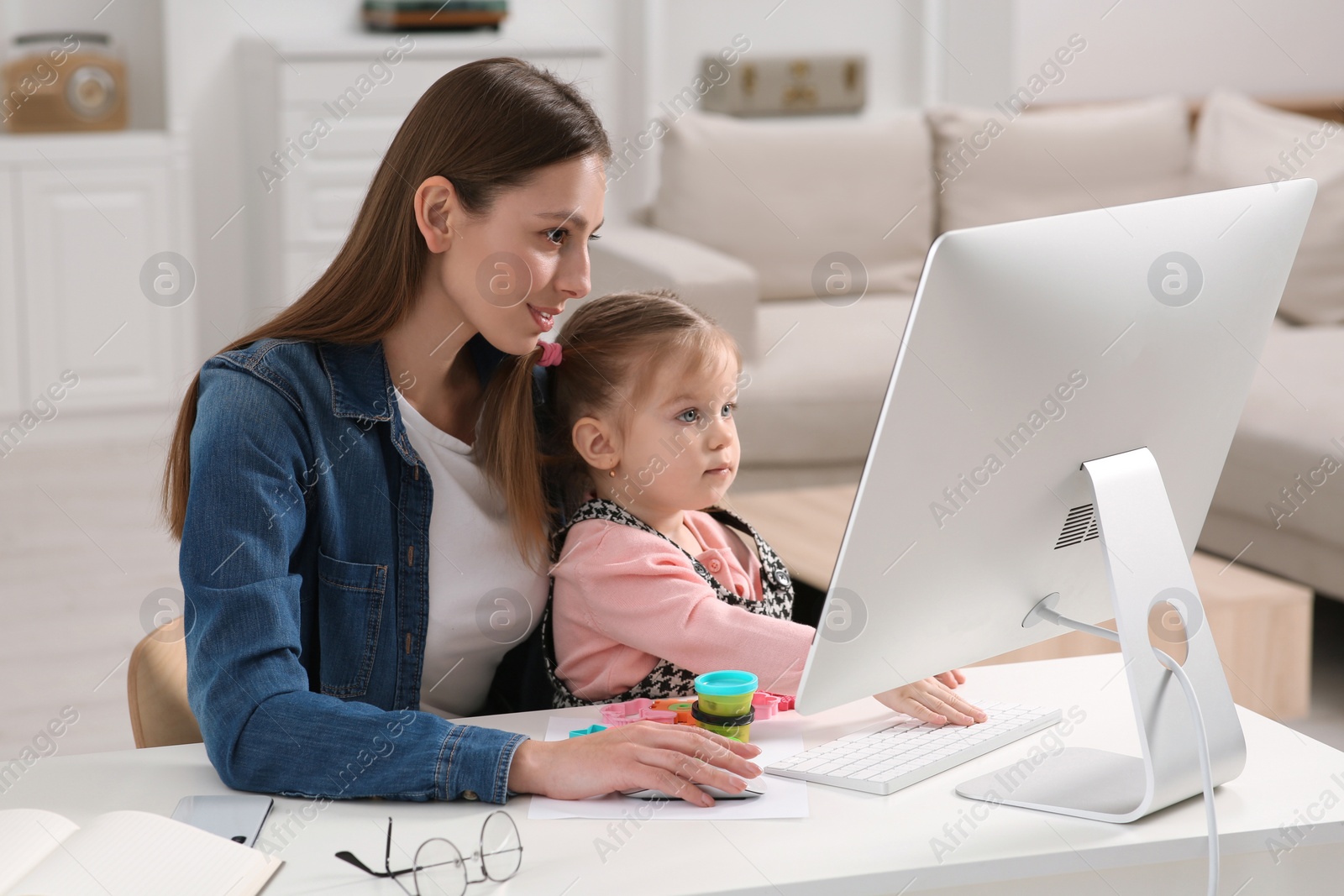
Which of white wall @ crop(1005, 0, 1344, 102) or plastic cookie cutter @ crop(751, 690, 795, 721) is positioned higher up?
white wall @ crop(1005, 0, 1344, 102)

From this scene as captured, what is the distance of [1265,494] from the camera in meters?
2.66

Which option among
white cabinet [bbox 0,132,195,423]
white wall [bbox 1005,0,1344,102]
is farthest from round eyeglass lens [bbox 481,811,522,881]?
white wall [bbox 1005,0,1344,102]

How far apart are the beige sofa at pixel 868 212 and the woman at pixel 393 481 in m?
1.70

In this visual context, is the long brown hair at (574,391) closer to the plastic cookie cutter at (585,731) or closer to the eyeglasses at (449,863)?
the plastic cookie cutter at (585,731)

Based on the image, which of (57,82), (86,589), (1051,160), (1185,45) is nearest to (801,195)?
(1051,160)

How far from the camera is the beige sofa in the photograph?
10.1 ft

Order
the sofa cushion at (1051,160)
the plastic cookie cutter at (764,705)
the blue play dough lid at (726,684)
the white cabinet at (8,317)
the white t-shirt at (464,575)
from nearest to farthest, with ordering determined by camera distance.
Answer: the blue play dough lid at (726,684)
the plastic cookie cutter at (764,705)
the white t-shirt at (464,575)
the sofa cushion at (1051,160)
the white cabinet at (8,317)

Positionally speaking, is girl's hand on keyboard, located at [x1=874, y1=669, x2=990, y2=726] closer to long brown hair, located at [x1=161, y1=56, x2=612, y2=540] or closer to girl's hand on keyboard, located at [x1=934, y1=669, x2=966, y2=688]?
girl's hand on keyboard, located at [x1=934, y1=669, x2=966, y2=688]

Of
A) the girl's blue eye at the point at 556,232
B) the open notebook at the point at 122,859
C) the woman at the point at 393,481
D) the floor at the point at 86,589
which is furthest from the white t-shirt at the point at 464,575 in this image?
the floor at the point at 86,589

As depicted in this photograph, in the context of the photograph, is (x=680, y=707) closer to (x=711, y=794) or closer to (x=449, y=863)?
(x=711, y=794)

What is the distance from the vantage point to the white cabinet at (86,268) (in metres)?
4.05

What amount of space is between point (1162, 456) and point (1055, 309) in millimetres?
212

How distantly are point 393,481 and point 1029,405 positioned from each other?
625 mm

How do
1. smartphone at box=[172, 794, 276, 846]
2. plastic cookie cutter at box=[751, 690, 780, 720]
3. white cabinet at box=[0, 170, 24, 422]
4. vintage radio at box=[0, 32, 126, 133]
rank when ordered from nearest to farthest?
smartphone at box=[172, 794, 276, 846], plastic cookie cutter at box=[751, 690, 780, 720], white cabinet at box=[0, 170, 24, 422], vintage radio at box=[0, 32, 126, 133]
